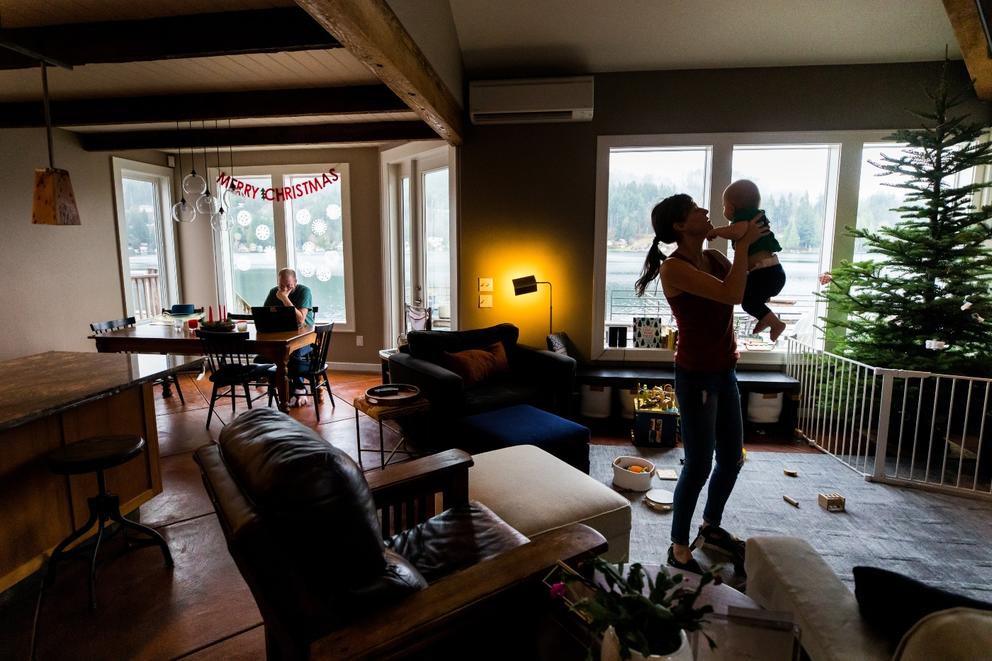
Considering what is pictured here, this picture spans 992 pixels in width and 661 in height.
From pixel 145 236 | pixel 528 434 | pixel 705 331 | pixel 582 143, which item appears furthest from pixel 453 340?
pixel 145 236

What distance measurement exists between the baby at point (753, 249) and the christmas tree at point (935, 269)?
2.25 m

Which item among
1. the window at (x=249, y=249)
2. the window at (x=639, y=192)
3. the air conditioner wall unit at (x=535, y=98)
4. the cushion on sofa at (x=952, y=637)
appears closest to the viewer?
the cushion on sofa at (x=952, y=637)

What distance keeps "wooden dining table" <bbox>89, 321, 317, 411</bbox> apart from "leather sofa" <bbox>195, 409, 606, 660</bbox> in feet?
9.19

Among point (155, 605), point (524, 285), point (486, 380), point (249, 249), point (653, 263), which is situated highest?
point (249, 249)

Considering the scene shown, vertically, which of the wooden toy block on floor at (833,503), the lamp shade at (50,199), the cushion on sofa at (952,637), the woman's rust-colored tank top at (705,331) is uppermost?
the lamp shade at (50,199)

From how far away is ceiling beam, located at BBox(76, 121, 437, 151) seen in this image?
5.01m

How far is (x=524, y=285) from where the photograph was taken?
428cm

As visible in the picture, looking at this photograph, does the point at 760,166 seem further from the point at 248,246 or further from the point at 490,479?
the point at 248,246

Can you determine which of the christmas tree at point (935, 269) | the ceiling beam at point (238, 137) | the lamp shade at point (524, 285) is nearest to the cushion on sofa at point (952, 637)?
the christmas tree at point (935, 269)

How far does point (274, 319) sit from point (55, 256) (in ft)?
8.00

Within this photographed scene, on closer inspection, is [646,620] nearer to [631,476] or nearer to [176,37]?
[631,476]

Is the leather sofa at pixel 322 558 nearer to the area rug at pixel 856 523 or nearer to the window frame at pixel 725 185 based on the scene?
the area rug at pixel 856 523

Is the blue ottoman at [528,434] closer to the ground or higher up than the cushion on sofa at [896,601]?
closer to the ground

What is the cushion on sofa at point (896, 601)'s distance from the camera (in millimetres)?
851
